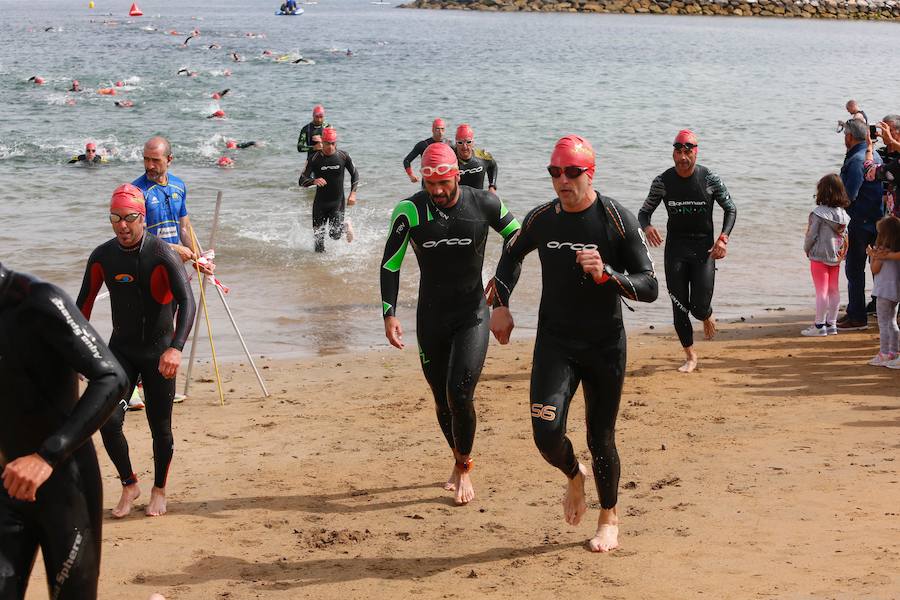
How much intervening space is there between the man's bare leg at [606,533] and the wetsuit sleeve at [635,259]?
49.1 inches

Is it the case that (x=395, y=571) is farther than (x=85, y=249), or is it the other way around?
(x=85, y=249)

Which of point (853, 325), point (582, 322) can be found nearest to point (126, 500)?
point (582, 322)

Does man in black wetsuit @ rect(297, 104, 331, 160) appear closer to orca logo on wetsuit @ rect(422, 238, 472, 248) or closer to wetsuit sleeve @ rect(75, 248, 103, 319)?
orca logo on wetsuit @ rect(422, 238, 472, 248)

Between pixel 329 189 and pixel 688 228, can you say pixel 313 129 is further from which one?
pixel 688 228

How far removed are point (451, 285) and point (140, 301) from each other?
194cm

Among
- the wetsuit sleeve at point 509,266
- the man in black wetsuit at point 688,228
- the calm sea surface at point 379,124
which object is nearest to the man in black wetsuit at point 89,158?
the calm sea surface at point 379,124

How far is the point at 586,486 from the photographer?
725 centimetres

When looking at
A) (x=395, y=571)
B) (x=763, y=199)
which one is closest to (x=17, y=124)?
(x=763, y=199)

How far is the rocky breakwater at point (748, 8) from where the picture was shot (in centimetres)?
8431

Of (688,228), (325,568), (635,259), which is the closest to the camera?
(635,259)

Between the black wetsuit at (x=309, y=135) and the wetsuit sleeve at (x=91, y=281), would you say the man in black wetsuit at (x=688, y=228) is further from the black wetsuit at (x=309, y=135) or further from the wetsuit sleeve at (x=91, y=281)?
the black wetsuit at (x=309, y=135)

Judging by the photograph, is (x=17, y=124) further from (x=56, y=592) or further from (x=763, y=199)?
(x=56, y=592)

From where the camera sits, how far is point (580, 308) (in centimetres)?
587

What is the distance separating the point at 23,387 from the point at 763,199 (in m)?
20.0
